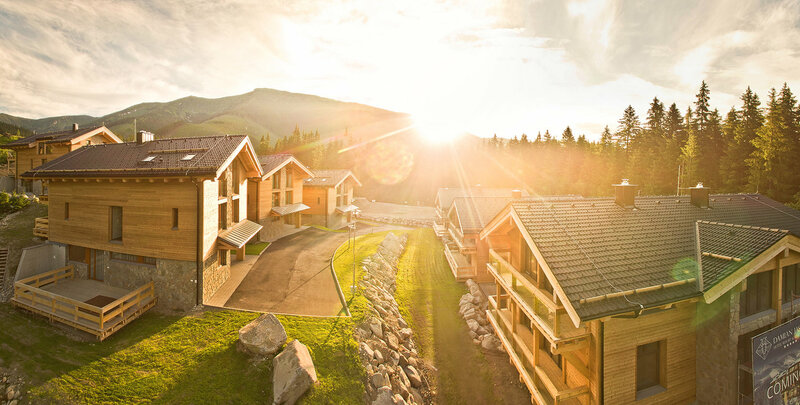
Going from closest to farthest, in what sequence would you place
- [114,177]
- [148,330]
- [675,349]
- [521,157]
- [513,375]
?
[675,349], [148,330], [513,375], [114,177], [521,157]

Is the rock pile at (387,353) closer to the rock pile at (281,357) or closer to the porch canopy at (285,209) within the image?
the rock pile at (281,357)

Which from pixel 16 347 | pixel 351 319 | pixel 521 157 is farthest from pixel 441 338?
pixel 521 157

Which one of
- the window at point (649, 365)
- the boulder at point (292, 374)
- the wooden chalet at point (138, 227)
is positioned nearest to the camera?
the boulder at point (292, 374)

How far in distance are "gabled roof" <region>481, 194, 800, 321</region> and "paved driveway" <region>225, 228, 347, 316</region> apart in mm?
9693

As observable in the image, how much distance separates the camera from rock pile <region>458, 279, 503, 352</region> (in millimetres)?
15523

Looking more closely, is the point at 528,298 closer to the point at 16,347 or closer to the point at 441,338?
the point at 441,338

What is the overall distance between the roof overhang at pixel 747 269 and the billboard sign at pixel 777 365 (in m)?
2.17

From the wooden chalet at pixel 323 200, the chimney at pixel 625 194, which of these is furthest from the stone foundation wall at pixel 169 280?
the wooden chalet at pixel 323 200

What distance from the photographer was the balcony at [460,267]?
75.8 feet

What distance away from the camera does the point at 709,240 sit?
10539 millimetres

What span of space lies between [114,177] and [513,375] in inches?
857

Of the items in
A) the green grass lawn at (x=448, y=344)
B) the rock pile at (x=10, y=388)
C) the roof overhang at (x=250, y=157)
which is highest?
the roof overhang at (x=250, y=157)

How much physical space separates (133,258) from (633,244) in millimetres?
23021

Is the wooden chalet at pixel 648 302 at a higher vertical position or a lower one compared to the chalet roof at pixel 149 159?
lower
